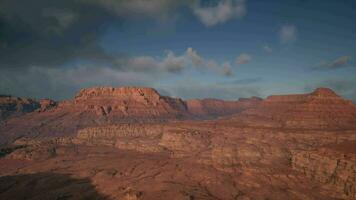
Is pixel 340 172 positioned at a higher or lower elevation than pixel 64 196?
higher

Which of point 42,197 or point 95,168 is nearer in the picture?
point 42,197

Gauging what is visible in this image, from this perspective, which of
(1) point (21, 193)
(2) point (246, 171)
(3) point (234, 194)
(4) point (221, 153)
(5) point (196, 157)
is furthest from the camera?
(5) point (196, 157)

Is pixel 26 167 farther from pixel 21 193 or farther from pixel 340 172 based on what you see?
pixel 340 172

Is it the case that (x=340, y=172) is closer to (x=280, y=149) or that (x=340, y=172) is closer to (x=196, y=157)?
(x=280, y=149)

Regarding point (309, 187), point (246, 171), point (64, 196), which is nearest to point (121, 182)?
point (64, 196)

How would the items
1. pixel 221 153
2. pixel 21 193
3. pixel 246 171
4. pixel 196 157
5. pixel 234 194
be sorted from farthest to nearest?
pixel 196 157, pixel 221 153, pixel 246 171, pixel 21 193, pixel 234 194

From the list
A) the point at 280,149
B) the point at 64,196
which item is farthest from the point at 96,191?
the point at 280,149
